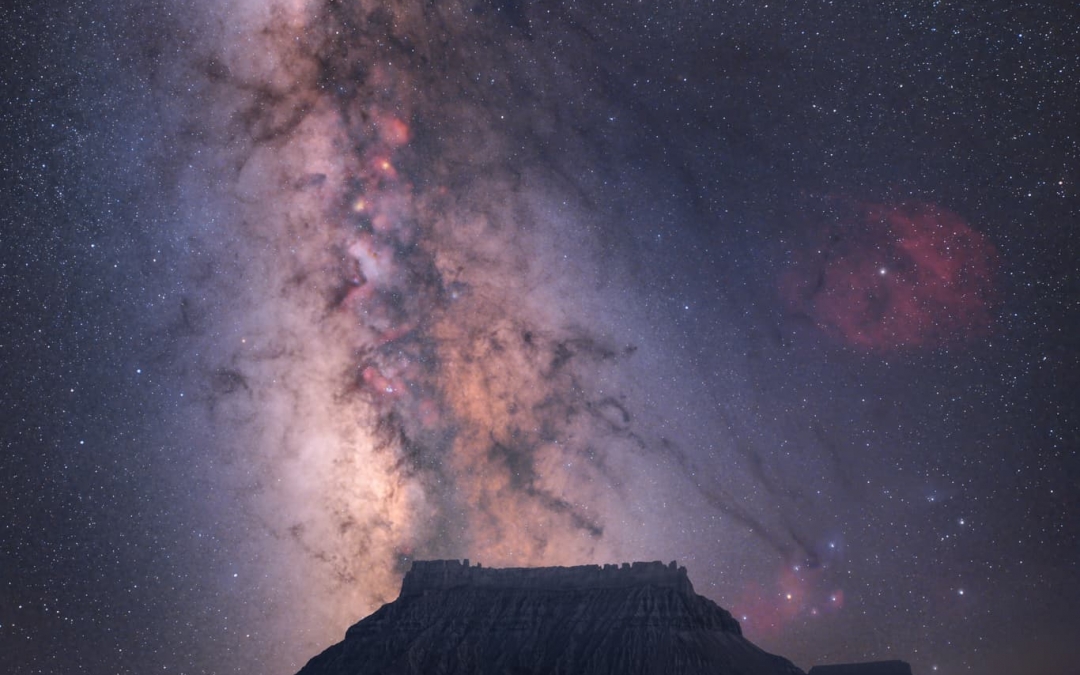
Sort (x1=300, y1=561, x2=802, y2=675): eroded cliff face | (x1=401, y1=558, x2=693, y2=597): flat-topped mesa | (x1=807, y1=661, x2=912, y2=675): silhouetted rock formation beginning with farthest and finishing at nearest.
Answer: (x1=807, y1=661, x2=912, y2=675): silhouetted rock formation < (x1=401, y1=558, x2=693, y2=597): flat-topped mesa < (x1=300, y1=561, x2=802, y2=675): eroded cliff face

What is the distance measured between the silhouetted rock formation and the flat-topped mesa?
3141 centimetres

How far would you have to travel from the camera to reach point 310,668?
11956 centimetres

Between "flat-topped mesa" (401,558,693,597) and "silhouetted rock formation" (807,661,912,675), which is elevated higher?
"flat-topped mesa" (401,558,693,597)

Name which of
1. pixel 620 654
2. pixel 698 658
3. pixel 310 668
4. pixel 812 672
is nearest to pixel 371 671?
pixel 310 668

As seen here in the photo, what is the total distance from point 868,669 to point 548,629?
46837 millimetres

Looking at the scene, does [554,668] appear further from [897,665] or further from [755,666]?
[897,665]

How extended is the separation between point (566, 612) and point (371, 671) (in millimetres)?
24655

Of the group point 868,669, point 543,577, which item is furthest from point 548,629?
point 868,669

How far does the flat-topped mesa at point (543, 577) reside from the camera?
391 feet

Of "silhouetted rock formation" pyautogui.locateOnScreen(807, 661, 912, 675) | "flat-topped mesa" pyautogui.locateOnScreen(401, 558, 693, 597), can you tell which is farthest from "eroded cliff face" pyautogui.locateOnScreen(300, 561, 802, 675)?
"silhouetted rock formation" pyautogui.locateOnScreen(807, 661, 912, 675)

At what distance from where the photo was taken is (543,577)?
410 feet

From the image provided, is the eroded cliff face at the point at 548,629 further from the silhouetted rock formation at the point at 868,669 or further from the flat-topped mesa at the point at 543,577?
the silhouetted rock formation at the point at 868,669

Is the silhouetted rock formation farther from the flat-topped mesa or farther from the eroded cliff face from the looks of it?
the flat-topped mesa

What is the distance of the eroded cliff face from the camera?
10875cm
